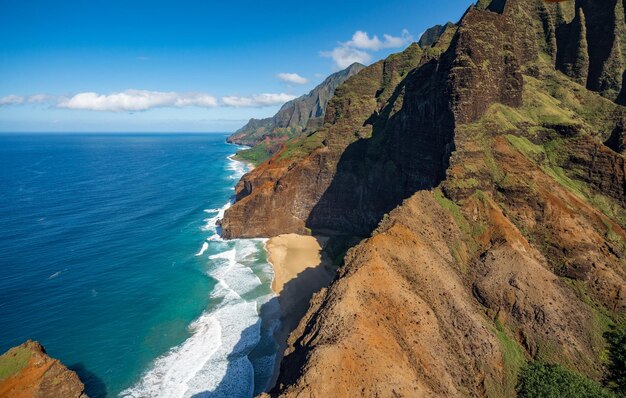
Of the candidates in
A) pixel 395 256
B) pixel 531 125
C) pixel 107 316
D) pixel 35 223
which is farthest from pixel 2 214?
pixel 531 125

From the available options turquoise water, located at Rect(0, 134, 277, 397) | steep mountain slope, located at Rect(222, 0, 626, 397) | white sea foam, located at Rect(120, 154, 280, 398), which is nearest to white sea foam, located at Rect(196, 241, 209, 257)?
turquoise water, located at Rect(0, 134, 277, 397)

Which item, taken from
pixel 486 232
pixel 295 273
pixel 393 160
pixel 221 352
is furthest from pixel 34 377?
pixel 393 160

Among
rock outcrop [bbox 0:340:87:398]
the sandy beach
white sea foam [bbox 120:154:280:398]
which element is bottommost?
white sea foam [bbox 120:154:280:398]

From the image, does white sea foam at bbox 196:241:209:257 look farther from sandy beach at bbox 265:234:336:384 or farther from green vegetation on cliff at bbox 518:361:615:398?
green vegetation on cliff at bbox 518:361:615:398

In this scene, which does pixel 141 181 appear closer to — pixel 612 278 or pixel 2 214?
pixel 2 214

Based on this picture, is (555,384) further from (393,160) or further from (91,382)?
(91,382)

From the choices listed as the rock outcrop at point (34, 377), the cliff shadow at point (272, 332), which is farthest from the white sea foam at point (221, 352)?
the rock outcrop at point (34, 377)

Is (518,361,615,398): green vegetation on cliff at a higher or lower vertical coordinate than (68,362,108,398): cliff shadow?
higher
